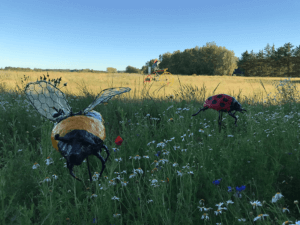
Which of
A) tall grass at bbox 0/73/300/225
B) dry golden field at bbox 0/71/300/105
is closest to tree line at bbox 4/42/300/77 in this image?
dry golden field at bbox 0/71/300/105

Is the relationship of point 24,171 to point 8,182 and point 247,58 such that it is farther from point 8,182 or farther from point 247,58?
point 247,58

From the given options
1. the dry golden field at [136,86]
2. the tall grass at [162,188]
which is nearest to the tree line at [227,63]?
the dry golden field at [136,86]

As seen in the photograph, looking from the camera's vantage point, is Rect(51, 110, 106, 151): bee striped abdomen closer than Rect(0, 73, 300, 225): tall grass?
Yes

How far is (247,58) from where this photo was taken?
73062mm

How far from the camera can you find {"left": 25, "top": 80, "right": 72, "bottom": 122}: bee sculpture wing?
1655mm

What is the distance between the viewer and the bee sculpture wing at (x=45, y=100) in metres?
1.66

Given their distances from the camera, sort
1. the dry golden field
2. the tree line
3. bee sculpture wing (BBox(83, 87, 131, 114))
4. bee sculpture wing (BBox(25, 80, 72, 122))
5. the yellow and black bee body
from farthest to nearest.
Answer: the tree line
the dry golden field
bee sculpture wing (BBox(25, 80, 72, 122))
bee sculpture wing (BBox(83, 87, 131, 114))
the yellow and black bee body

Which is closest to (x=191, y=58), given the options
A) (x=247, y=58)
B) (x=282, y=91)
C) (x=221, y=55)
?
(x=221, y=55)

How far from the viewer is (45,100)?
1.68 metres

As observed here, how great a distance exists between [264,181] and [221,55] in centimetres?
7050

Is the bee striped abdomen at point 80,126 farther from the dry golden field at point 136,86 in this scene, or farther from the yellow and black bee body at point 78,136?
the dry golden field at point 136,86

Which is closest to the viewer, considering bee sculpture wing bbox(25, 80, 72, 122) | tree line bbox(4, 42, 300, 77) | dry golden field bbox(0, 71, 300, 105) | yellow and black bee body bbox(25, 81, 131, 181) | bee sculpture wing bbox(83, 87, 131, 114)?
yellow and black bee body bbox(25, 81, 131, 181)

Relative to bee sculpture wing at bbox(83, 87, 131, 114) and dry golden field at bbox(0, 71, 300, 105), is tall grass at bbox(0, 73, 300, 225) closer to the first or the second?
bee sculpture wing at bbox(83, 87, 131, 114)

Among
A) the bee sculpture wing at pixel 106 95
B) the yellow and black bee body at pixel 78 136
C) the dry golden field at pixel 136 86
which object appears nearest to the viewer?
the yellow and black bee body at pixel 78 136
